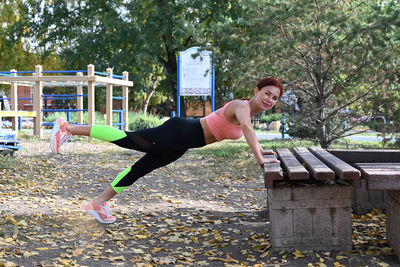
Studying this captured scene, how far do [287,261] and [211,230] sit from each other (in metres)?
1.26

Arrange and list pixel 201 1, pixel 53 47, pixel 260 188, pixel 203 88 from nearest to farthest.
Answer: pixel 260 188
pixel 203 88
pixel 201 1
pixel 53 47

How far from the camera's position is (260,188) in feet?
23.1

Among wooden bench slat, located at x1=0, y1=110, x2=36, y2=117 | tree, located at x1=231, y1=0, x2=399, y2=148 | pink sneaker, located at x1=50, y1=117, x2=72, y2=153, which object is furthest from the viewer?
wooden bench slat, located at x1=0, y1=110, x2=36, y2=117

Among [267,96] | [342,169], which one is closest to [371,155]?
[267,96]

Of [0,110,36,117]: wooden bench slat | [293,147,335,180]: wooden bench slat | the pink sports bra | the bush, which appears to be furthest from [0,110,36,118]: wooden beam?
the bush

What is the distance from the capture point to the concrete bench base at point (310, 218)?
3.73 meters

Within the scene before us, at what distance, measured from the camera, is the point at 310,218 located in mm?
3734

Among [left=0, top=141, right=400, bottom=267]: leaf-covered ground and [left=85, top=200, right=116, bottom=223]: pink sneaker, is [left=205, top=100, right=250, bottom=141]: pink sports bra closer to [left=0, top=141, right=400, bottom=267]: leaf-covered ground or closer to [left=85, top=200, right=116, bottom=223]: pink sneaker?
[left=0, top=141, right=400, bottom=267]: leaf-covered ground

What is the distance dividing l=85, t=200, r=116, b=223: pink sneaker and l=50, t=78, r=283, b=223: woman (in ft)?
1.02

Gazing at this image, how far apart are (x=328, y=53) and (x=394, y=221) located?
15.9 feet

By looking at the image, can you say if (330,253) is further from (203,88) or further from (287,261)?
(203,88)

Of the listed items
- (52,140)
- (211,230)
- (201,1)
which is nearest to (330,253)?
(211,230)

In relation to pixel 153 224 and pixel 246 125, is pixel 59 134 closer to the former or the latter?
pixel 153 224

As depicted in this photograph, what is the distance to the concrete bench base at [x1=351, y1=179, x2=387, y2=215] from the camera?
5066 millimetres
